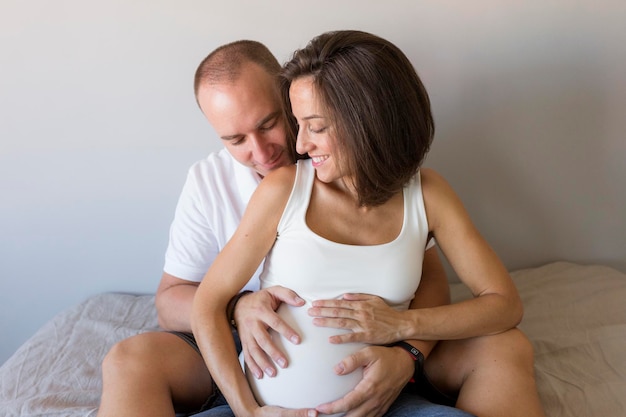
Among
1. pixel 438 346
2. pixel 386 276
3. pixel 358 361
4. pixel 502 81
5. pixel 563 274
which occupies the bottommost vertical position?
pixel 563 274

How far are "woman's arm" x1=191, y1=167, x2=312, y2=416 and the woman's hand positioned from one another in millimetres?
164

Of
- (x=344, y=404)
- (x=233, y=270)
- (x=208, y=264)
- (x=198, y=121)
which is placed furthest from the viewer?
(x=198, y=121)

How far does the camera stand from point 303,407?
1.13 meters

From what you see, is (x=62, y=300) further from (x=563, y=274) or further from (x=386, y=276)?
(x=563, y=274)

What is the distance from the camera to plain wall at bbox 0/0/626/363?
5.55 ft

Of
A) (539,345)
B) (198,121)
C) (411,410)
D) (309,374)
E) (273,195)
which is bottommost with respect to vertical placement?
(539,345)

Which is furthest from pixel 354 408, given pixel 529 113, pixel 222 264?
pixel 529 113

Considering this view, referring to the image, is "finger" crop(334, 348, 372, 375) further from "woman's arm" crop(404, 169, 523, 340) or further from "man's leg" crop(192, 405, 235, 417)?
"man's leg" crop(192, 405, 235, 417)

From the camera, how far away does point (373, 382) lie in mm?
1110

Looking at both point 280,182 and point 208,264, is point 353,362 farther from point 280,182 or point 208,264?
point 208,264

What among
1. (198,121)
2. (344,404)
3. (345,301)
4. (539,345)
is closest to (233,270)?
(345,301)

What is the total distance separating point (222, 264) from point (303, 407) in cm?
31

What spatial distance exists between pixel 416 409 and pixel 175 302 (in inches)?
24.1

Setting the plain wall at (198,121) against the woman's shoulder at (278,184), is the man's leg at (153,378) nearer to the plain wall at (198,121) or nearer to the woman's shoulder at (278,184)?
the woman's shoulder at (278,184)
